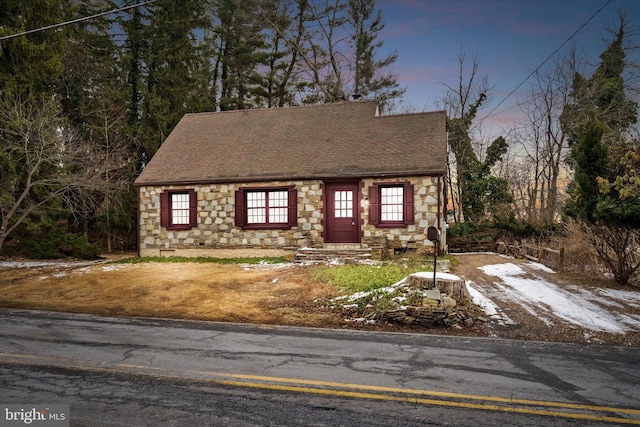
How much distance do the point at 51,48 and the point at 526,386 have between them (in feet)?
66.9

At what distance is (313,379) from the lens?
15.1ft

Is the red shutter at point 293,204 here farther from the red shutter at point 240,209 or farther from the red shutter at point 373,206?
the red shutter at point 373,206

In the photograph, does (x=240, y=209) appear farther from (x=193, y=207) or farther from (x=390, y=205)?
(x=390, y=205)

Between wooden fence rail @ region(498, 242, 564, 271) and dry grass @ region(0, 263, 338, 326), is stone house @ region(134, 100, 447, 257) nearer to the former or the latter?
dry grass @ region(0, 263, 338, 326)

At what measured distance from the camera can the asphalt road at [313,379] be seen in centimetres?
375

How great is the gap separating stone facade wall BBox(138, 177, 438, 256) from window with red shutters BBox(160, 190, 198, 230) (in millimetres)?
212

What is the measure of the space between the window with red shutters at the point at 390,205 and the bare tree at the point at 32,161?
11.3m

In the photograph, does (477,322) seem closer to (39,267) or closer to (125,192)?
(39,267)

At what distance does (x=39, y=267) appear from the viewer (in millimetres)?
15148

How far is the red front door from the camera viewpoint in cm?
1592

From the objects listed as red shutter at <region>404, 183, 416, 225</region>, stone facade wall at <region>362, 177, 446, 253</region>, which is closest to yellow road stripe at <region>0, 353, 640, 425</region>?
stone facade wall at <region>362, 177, 446, 253</region>

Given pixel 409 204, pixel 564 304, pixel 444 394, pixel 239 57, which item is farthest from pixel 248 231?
pixel 239 57

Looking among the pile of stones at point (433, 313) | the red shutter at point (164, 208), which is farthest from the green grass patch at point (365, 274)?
the red shutter at point (164, 208)

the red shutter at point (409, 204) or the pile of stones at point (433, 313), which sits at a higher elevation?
the red shutter at point (409, 204)
